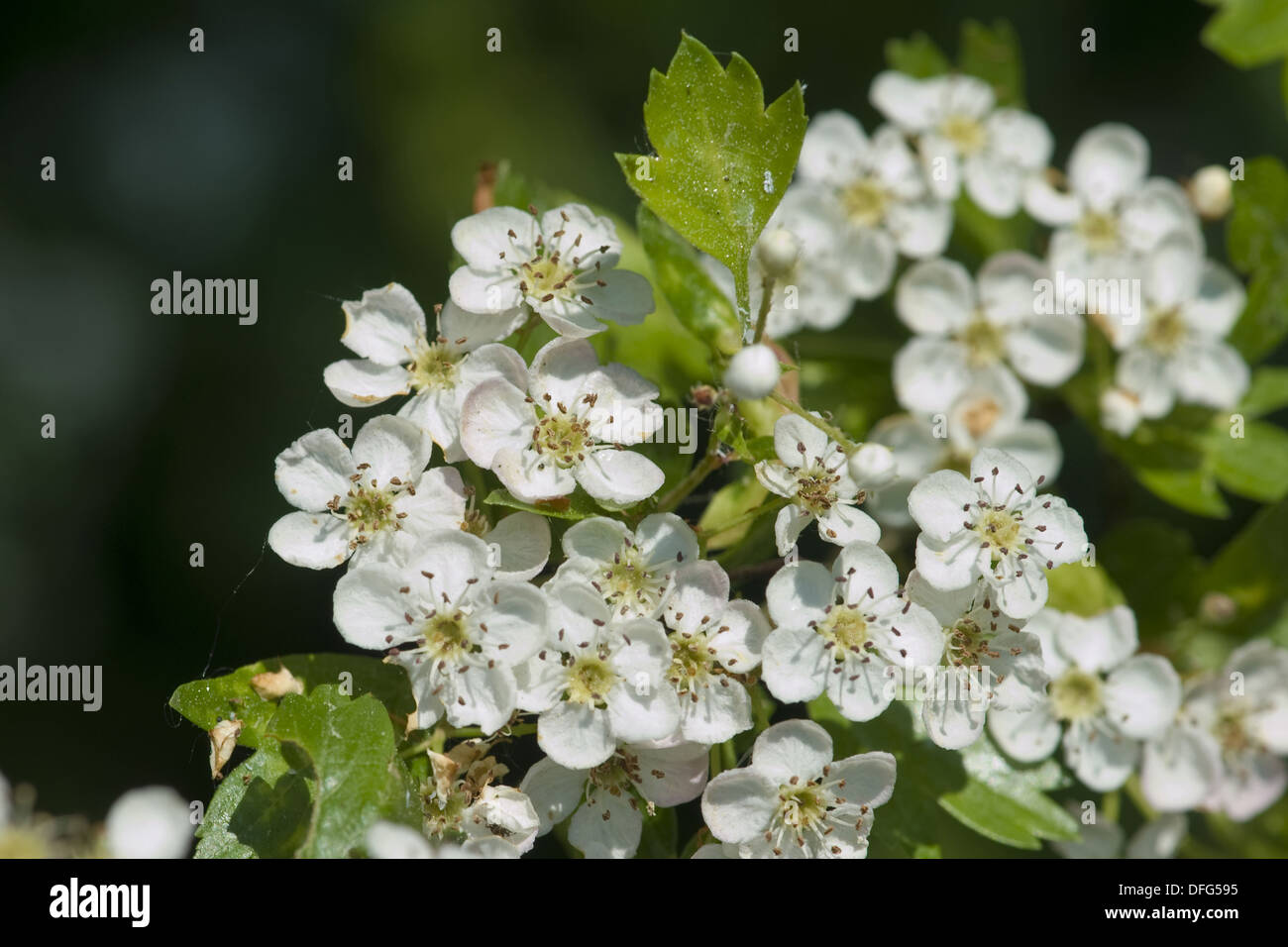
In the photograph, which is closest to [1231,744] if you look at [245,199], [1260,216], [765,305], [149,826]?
[1260,216]

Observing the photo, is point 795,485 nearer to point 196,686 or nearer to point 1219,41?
point 196,686

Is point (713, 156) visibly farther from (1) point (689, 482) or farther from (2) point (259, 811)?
(2) point (259, 811)

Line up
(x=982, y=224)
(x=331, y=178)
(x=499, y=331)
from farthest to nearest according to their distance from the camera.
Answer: (x=331, y=178), (x=982, y=224), (x=499, y=331)

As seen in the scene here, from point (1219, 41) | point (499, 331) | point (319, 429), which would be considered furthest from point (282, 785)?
point (1219, 41)

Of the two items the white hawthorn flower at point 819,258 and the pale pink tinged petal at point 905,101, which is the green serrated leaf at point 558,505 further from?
the pale pink tinged petal at point 905,101

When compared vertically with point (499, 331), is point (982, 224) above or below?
above

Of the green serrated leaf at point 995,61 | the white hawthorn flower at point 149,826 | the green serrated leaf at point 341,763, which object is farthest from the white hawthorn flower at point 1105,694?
the white hawthorn flower at point 149,826

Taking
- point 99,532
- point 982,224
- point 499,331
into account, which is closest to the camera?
point 499,331
